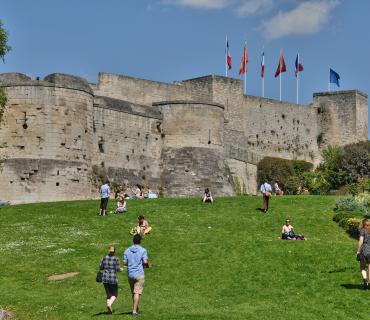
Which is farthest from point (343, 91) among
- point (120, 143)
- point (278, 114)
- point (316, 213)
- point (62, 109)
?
point (316, 213)

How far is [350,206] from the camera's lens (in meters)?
37.2

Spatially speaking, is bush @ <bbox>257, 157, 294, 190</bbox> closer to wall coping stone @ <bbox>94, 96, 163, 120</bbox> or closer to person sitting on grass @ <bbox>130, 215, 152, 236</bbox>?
wall coping stone @ <bbox>94, 96, 163, 120</bbox>

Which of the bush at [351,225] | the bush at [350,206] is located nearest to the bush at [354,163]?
the bush at [350,206]

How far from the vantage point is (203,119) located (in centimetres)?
5959

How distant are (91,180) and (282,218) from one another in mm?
18762

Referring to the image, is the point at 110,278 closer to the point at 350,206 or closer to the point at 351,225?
the point at 351,225

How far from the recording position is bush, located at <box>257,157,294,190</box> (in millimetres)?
72500

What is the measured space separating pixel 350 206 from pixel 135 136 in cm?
2236

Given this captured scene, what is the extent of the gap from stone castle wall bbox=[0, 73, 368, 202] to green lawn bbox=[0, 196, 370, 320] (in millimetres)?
9118

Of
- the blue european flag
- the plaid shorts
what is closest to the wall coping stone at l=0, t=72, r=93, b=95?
the plaid shorts

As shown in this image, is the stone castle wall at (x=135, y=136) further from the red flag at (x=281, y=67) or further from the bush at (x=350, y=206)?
the bush at (x=350, y=206)

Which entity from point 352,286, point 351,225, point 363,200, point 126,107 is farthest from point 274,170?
point 352,286

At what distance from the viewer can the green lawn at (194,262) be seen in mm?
21005

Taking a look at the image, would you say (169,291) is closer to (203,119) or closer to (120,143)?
(120,143)
